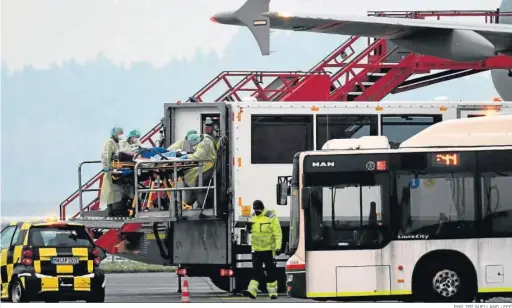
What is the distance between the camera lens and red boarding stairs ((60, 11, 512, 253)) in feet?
93.8

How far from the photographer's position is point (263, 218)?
24156 mm

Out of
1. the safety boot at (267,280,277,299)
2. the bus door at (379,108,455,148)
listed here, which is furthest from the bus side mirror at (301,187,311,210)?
the bus door at (379,108,455,148)

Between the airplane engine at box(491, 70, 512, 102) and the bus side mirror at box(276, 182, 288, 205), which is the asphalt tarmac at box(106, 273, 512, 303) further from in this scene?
the airplane engine at box(491, 70, 512, 102)

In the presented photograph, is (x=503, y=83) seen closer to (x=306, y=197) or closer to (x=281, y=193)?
(x=281, y=193)

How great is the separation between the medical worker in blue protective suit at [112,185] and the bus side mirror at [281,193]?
3.18m

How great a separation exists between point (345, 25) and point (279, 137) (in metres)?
2.84

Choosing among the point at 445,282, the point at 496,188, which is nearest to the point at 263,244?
the point at 445,282

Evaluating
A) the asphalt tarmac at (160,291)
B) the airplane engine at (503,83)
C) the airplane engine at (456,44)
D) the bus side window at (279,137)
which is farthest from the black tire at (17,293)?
the airplane engine at (503,83)

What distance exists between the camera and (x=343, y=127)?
25.3 m

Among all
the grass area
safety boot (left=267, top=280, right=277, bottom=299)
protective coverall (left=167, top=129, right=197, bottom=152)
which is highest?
protective coverall (left=167, top=129, right=197, bottom=152)

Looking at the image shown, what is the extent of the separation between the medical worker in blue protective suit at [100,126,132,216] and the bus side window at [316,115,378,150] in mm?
3381

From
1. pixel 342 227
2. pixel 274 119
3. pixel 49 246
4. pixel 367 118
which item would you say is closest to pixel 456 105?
pixel 367 118

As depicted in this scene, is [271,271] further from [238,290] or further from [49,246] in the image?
[49,246]

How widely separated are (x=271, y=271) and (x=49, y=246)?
3794 millimetres
